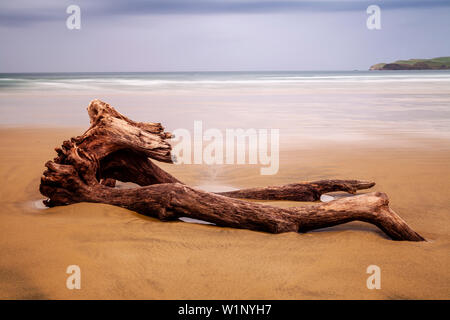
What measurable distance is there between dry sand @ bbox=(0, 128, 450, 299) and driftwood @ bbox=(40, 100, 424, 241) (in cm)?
13

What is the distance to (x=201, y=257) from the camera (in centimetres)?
366

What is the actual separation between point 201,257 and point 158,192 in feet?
3.48

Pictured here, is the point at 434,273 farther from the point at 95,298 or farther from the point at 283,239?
the point at 95,298

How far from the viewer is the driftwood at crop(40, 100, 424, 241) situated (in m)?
4.22

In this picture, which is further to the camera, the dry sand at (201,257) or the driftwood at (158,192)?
the driftwood at (158,192)

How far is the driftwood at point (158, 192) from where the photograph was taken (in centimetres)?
422

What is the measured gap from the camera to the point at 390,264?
3582mm

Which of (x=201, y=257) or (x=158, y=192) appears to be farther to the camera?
(x=158, y=192)

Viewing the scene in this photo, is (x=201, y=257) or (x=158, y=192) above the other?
(x=158, y=192)

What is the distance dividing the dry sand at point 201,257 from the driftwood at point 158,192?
132mm

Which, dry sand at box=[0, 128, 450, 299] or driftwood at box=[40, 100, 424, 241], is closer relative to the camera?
dry sand at box=[0, 128, 450, 299]

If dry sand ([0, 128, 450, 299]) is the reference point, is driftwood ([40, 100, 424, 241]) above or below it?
above

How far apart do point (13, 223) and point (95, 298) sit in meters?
1.83

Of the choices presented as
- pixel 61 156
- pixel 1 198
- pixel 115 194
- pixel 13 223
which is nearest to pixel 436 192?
pixel 115 194
